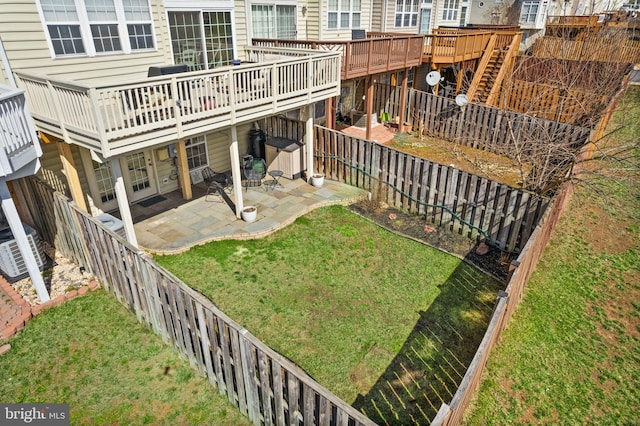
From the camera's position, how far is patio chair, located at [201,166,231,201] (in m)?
11.6

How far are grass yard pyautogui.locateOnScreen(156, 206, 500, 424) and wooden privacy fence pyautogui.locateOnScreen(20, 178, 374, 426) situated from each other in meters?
0.92

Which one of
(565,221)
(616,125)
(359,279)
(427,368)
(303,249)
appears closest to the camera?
(427,368)

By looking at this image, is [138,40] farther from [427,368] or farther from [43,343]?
[427,368]

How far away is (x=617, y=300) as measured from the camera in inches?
292

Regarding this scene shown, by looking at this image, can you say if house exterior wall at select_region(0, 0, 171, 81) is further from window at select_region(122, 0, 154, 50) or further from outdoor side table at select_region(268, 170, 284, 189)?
outdoor side table at select_region(268, 170, 284, 189)

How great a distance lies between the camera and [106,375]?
5922mm

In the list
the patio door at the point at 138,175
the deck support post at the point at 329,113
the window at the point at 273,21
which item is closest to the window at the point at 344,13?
the window at the point at 273,21

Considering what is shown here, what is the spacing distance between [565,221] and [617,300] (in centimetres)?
307

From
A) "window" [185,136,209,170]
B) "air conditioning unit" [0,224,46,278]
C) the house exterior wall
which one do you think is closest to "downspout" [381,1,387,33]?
"window" [185,136,209,170]

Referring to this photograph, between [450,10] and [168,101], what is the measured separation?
67.6 ft

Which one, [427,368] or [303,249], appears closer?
[427,368]

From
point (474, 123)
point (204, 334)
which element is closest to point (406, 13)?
point (474, 123)

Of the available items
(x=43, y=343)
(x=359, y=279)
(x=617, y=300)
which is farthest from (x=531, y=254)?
(x=43, y=343)

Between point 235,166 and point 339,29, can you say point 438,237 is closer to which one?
point 235,166
